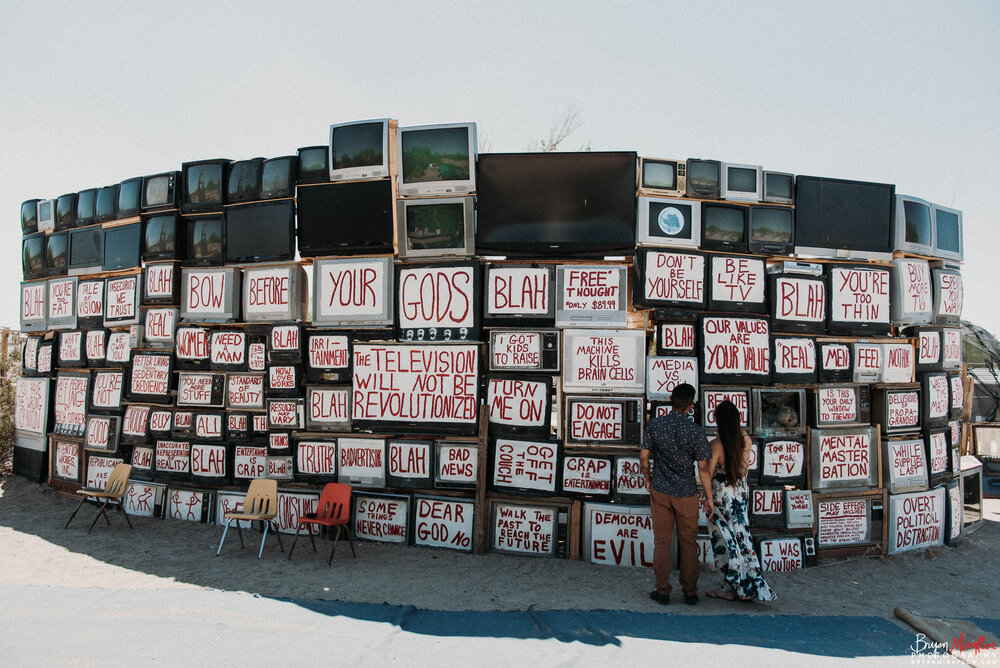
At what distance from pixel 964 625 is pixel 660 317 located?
11.5 feet

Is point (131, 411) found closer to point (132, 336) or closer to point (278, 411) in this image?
point (132, 336)

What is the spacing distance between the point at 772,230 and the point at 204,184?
683 cm

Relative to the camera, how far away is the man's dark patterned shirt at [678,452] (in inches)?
194

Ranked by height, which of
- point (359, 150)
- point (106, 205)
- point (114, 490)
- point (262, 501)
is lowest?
point (114, 490)

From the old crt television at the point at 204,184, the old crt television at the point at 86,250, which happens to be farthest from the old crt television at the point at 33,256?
the old crt television at the point at 204,184

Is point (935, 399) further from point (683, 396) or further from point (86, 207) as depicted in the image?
point (86, 207)

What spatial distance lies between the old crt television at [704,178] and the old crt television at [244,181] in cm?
506

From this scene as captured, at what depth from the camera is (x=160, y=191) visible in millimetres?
7945

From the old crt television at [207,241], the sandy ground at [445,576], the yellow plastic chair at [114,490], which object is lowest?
the sandy ground at [445,576]

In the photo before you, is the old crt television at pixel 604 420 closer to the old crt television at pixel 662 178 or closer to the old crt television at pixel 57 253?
the old crt television at pixel 662 178

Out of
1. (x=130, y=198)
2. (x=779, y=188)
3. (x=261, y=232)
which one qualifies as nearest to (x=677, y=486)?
(x=779, y=188)

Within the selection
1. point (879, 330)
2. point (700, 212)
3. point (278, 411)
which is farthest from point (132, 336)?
point (879, 330)

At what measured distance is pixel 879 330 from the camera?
6.80 meters

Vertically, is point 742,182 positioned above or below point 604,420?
above
